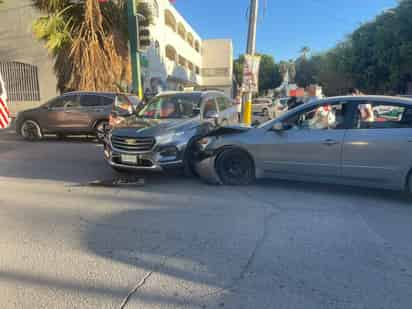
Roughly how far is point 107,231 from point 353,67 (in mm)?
32528

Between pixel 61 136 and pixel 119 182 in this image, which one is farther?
pixel 61 136

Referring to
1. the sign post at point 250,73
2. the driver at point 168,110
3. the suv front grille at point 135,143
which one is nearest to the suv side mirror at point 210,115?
the driver at point 168,110

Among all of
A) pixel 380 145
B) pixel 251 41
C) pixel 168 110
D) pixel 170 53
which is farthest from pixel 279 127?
pixel 170 53

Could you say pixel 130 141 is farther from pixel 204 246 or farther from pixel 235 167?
pixel 204 246

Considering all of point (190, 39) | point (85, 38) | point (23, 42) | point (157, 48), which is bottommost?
point (85, 38)

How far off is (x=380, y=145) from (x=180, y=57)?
1400 inches

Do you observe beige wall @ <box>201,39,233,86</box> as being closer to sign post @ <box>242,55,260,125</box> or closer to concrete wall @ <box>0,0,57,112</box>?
concrete wall @ <box>0,0,57,112</box>

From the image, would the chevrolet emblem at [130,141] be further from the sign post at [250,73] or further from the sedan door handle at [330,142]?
the sign post at [250,73]

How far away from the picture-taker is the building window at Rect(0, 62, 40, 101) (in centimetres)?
1884

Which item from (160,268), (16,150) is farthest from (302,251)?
(16,150)

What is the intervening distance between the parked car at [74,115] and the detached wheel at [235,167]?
19.6 feet

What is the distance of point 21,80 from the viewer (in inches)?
751

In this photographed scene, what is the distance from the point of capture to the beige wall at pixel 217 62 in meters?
55.1

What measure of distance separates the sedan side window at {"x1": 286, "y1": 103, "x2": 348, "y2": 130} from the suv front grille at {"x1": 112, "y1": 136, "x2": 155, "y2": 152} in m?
2.43
